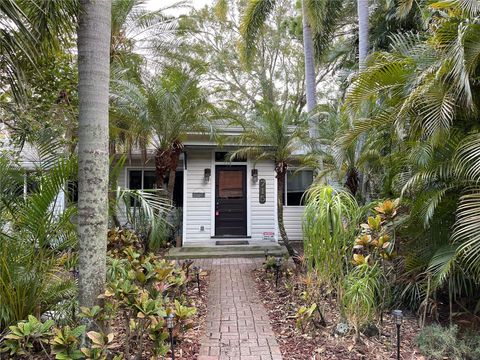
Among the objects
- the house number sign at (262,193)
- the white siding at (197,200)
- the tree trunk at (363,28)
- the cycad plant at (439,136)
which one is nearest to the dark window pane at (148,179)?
the white siding at (197,200)

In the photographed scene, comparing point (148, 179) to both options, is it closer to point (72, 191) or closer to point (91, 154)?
point (72, 191)

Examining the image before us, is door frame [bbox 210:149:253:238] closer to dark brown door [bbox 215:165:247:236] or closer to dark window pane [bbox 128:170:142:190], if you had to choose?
dark brown door [bbox 215:165:247:236]

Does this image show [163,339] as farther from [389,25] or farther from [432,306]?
[389,25]

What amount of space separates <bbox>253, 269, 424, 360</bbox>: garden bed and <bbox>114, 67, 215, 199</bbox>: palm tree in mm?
4228

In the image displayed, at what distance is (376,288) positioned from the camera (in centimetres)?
398

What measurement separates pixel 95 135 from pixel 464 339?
438 centimetres

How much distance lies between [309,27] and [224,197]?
5269mm

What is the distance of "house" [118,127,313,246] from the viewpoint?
400 inches

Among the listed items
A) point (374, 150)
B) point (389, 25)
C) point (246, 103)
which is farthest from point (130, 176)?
point (246, 103)

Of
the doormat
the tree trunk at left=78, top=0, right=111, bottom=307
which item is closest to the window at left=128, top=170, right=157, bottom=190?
the doormat

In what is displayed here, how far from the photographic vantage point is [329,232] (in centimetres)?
394

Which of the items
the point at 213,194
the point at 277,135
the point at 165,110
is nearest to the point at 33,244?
the point at 165,110

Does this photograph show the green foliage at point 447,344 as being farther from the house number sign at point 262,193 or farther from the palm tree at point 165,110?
the house number sign at point 262,193

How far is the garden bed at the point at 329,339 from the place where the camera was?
11.4ft
